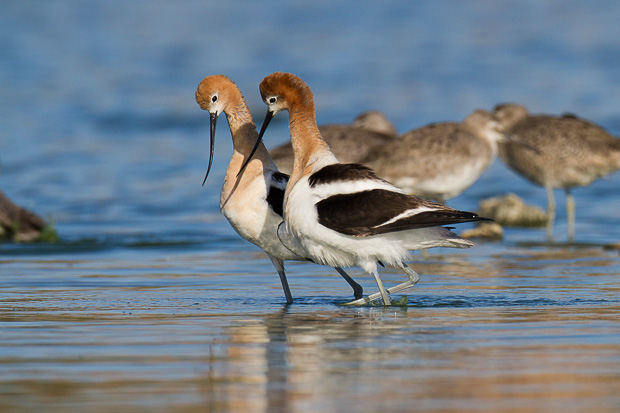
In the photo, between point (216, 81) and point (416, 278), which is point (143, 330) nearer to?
point (416, 278)

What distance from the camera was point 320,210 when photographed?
25.9ft

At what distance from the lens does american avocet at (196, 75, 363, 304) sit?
8.77 meters

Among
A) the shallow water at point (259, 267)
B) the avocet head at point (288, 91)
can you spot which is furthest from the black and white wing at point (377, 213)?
the avocet head at point (288, 91)

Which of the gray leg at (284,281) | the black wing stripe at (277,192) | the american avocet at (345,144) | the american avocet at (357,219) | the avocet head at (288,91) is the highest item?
the american avocet at (345,144)

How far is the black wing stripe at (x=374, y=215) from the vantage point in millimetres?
7727

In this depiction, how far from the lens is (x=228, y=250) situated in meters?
12.5

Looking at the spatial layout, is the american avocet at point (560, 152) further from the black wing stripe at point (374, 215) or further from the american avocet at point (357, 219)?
the black wing stripe at point (374, 215)

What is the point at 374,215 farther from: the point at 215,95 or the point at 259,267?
the point at 259,267

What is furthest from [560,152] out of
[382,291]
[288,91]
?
[382,291]

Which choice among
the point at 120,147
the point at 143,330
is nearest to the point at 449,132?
the point at 143,330

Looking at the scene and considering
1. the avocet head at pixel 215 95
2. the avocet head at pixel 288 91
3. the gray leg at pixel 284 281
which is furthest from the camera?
the avocet head at pixel 215 95

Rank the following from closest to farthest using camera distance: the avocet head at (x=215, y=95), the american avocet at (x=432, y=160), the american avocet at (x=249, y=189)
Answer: the american avocet at (x=249, y=189)
the avocet head at (x=215, y=95)
the american avocet at (x=432, y=160)

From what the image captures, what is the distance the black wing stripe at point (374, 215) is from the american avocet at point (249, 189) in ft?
3.03

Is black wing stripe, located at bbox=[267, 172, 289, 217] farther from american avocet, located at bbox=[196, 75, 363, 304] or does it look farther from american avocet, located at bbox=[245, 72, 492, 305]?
american avocet, located at bbox=[245, 72, 492, 305]
